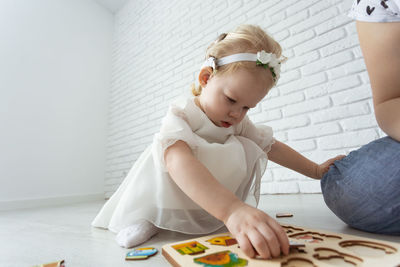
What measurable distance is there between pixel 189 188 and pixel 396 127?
44 cm

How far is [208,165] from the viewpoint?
0.69m

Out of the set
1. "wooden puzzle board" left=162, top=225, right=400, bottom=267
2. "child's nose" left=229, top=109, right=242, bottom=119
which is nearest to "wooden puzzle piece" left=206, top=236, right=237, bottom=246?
"wooden puzzle board" left=162, top=225, right=400, bottom=267

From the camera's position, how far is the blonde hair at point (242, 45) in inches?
27.4

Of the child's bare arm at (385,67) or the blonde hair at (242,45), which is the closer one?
the child's bare arm at (385,67)

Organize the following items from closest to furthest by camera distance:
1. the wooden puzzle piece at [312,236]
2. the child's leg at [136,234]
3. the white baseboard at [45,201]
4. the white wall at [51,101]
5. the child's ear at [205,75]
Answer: the wooden puzzle piece at [312,236] < the child's leg at [136,234] < the child's ear at [205,75] < the white baseboard at [45,201] < the white wall at [51,101]

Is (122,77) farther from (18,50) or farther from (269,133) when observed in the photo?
(269,133)

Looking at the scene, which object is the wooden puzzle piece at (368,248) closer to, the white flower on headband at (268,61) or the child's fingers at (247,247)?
the child's fingers at (247,247)

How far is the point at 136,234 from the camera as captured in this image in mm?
662

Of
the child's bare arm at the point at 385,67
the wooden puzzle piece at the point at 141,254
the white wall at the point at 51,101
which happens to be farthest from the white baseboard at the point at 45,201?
the child's bare arm at the point at 385,67

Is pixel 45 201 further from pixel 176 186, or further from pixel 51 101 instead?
pixel 176 186

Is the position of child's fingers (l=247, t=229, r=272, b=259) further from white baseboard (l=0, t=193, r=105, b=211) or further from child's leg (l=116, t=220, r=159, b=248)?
white baseboard (l=0, t=193, r=105, b=211)

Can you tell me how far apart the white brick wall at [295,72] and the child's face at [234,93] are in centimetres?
83

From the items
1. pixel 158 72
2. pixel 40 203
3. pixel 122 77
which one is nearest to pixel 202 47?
pixel 158 72

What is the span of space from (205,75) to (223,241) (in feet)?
1.61
